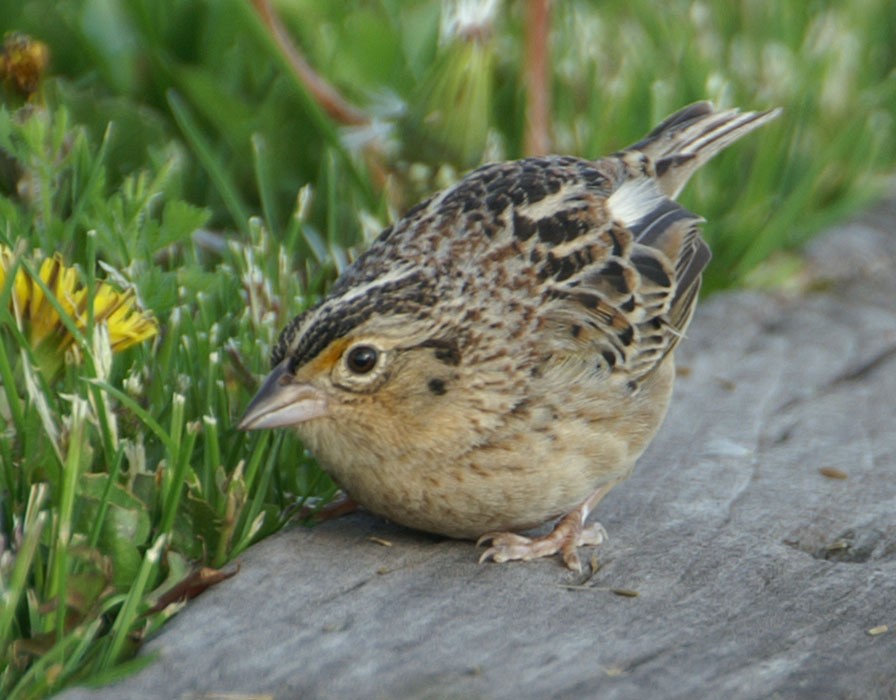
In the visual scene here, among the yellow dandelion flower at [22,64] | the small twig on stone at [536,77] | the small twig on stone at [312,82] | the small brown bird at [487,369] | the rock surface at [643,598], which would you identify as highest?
the yellow dandelion flower at [22,64]

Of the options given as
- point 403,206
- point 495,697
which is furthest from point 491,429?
point 403,206

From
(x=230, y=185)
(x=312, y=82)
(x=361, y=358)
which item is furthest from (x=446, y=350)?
(x=312, y=82)

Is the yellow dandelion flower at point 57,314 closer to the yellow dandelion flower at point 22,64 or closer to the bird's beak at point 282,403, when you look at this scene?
the bird's beak at point 282,403

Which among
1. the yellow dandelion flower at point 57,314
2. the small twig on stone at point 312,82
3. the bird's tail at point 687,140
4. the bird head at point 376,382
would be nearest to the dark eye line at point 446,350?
the bird head at point 376,382

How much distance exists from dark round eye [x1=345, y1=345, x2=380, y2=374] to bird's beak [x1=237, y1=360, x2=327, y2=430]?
10 centimetres

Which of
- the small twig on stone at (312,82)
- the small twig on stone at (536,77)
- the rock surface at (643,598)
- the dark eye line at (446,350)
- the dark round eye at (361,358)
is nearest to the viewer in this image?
the rock surface at (643,598)

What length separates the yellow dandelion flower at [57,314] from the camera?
352 centimetres

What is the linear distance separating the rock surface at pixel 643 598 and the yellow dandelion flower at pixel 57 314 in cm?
61

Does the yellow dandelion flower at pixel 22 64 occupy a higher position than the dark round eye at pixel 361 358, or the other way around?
the yellow dandelion flower at pixel 22 64

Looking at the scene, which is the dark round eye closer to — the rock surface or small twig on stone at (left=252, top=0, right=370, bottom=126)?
the rock surface

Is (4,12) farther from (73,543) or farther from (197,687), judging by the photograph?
(197,687)

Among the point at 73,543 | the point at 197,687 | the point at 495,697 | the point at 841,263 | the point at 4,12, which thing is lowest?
the point at 841,263

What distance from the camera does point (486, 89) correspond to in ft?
18.4

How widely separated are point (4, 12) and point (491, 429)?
3.12m
